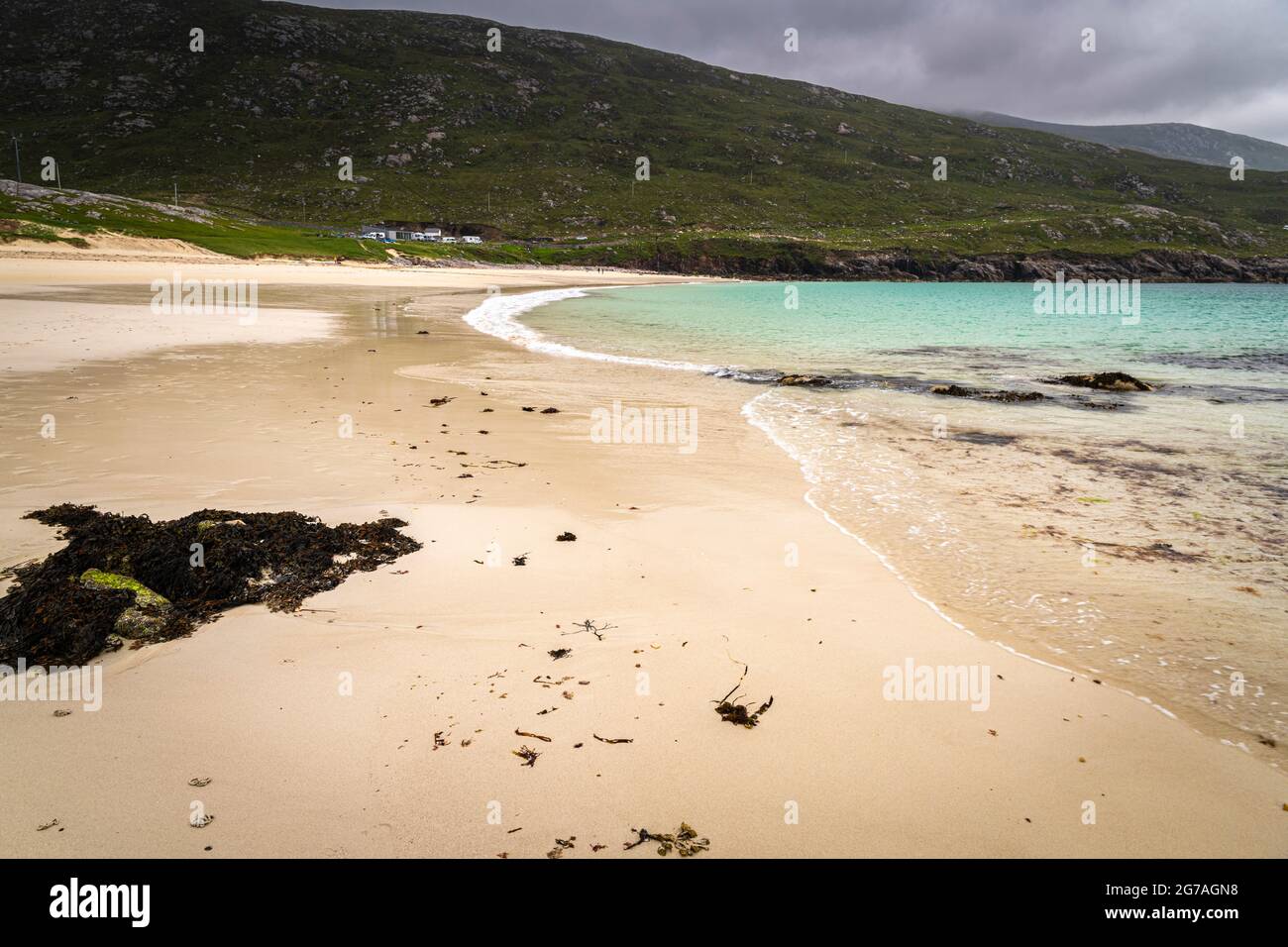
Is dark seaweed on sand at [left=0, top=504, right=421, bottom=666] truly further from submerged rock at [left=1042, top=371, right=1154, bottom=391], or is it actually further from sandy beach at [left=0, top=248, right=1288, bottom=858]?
submerged rock at [left=1042, top=371, right=1154, bottom=391]

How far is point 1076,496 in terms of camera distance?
907 centimetres

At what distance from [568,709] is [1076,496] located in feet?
26.4

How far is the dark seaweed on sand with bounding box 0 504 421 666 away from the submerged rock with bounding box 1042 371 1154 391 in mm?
19384

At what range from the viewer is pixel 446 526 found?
7.25 meters

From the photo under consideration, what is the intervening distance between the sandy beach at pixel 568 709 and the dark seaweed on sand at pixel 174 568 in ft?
0.80

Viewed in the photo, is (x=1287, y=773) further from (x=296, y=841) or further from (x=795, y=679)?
(x=296, y=841)

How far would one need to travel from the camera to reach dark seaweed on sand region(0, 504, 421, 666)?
4.69 meters

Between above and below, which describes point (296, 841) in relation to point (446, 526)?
below

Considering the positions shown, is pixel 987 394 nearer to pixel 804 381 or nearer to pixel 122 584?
pixel 804 381

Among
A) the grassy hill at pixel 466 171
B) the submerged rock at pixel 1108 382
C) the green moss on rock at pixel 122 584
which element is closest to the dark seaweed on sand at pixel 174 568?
the green moss on rock at pixel 122 584
